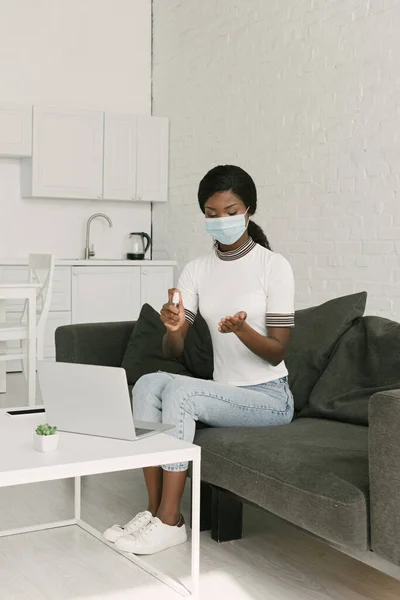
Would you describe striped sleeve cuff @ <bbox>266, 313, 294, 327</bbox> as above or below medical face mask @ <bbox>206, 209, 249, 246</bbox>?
below

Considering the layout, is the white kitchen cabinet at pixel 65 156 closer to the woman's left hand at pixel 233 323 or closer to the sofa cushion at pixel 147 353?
the sofa cushion at pixel 147 353

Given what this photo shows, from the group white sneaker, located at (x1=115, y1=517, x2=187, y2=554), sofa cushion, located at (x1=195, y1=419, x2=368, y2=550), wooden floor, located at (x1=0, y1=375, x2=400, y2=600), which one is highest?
sofa cushion, located at (x1=195, y1=419, x2=368, y2=550)

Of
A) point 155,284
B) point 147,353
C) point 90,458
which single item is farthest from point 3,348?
point 90,458

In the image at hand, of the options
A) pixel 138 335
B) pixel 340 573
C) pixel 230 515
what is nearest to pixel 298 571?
pixel 340 573

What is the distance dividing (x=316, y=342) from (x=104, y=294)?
389 cm

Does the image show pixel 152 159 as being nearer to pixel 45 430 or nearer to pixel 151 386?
pixel 151 386

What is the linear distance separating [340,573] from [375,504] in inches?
21.5

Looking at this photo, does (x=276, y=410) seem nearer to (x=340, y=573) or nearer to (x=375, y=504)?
(x=340, y=573)

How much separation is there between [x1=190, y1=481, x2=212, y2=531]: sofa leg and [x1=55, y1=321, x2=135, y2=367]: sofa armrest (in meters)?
0.92

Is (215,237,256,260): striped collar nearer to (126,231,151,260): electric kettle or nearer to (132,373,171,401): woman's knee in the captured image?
(132,373,171,401): woman's knee

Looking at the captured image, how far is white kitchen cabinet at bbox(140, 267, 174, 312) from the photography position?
689cm

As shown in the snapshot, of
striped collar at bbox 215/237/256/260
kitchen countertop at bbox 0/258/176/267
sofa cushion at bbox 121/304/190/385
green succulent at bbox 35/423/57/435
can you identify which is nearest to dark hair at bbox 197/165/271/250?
striped collar at bbox 215/237/256/260

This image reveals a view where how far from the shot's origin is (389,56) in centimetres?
471

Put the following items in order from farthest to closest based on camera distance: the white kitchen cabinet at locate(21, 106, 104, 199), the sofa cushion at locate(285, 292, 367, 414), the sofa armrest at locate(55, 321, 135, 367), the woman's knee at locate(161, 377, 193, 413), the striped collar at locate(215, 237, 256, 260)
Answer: the white kitchen cabinet at locate(21, 106, 104, 199) → the sofa armrest at locate(55, 321, 135, 367) → the sofa cushion at locate(285, 292, 367, 414) → the striped collar at locate(215, 237, 256, 260) → the woman's knee at locate(161, 377, 193, 413)
